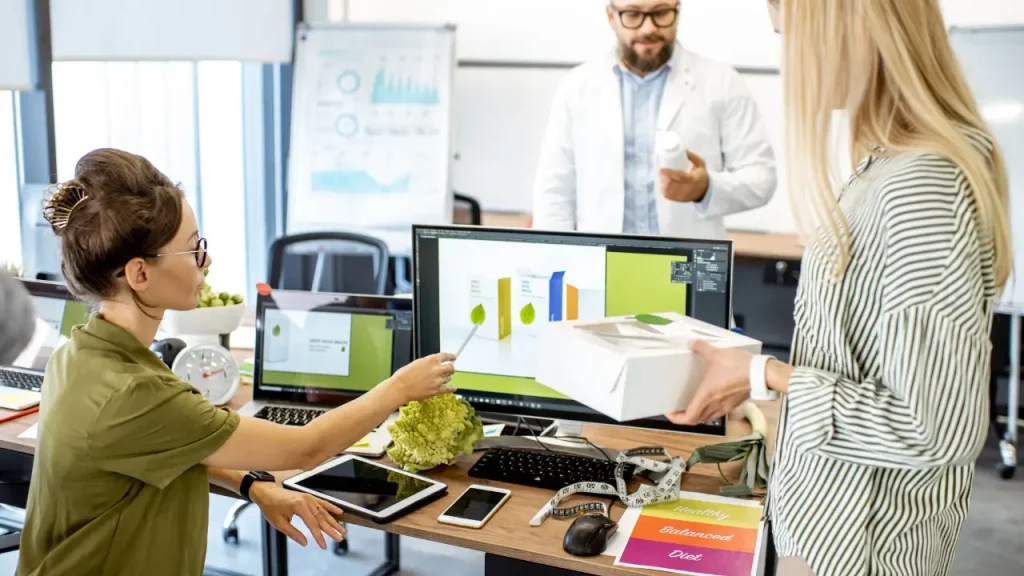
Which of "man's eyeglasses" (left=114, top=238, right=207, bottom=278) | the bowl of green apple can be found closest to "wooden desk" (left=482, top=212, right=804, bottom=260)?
the bowl of green apple

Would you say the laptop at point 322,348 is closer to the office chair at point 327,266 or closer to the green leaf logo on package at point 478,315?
the green leaf logo on package at point 478,315

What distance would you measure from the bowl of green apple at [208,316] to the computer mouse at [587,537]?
1145 mm

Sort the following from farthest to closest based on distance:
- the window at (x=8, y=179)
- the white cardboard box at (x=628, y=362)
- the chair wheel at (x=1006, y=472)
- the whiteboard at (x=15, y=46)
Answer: the chair wheel at (x=1006, y=472) < the window at (x=8, y=179) < the whiteboard at (x=15, y=46) < the white cardboard box at (x=628, y=362)

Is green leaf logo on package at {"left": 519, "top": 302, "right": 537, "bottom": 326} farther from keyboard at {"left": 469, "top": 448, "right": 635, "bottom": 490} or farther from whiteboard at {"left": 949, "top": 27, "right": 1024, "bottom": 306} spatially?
whiteboard at {"left": 949, "top": 27, "right": 1024, "bottom": 306}

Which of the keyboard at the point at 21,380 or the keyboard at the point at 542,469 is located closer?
the keyboard at the point at 542,469

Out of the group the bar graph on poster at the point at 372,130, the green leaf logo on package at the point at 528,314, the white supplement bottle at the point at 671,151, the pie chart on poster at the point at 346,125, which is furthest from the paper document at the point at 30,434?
the pie chart on poster at the point at 346,125

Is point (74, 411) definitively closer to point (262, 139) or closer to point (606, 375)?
point (606, 375)

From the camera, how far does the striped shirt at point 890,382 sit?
1048mm

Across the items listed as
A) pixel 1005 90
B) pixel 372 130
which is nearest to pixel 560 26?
pixel 372 130

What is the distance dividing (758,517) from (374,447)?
71cm

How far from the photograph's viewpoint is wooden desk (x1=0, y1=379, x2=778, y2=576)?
56.4 inches

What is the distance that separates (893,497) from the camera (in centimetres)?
117

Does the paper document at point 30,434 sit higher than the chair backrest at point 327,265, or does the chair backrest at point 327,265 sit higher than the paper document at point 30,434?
the chair backrest at point 327,265

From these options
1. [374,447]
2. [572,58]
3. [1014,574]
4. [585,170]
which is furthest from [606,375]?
[572,58]
